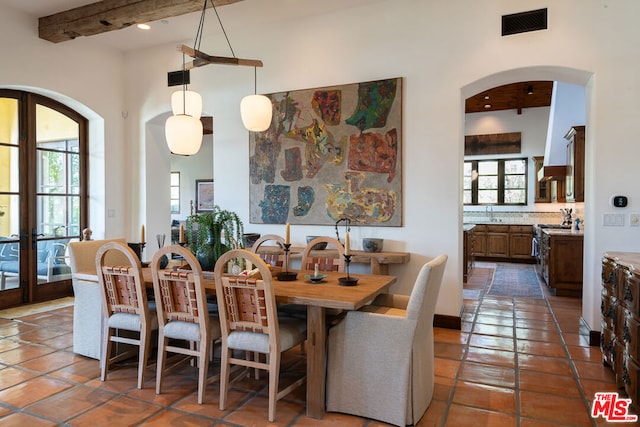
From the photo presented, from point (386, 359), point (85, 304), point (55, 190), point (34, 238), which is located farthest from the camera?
point (55, 190)

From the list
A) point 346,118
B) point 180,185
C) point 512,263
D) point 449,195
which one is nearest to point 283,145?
point 346,118

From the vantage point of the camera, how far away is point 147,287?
9.82 feet

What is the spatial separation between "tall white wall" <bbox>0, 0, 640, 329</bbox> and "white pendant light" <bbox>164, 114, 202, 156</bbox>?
2062 mm

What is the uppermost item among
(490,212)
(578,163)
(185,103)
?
(185,103)

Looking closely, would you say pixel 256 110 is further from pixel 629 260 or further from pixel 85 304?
pixel 629 260

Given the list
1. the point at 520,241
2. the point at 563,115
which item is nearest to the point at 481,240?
the point at 520,241

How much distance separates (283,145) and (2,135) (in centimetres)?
335

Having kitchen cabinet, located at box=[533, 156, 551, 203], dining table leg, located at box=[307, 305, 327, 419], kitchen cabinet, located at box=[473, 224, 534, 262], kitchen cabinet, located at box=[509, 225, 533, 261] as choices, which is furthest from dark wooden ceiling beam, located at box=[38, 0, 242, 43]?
kitchen cabinet, located at box=[533, 156, 551, 203]

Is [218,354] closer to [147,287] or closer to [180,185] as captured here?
[147,287]

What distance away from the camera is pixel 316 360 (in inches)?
95.2

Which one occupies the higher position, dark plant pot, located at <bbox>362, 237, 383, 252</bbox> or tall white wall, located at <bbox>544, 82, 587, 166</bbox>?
tall white wall, located at <bbox>544, 82, 587, 166</bbox>

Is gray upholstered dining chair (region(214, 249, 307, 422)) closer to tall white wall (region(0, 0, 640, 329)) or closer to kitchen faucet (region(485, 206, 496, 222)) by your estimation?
tall white wall (region(0, 0, 640, 329))

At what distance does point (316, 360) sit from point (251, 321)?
45 cm

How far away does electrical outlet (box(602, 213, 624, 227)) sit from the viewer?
11.9 feet
